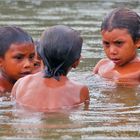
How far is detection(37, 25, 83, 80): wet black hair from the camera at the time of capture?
674 cm

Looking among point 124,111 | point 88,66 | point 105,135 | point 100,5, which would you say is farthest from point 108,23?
point 100,5

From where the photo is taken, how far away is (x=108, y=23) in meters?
8.55

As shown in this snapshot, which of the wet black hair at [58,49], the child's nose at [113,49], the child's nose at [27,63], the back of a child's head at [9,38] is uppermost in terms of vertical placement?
the wet black hair at [58,49]

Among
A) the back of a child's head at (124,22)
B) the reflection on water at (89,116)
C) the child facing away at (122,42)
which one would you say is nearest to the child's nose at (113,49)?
the child facing away at (122,42)

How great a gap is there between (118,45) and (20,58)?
1.30 meters

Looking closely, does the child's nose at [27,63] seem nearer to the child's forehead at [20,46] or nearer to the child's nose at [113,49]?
the child's forehead at [20,46]

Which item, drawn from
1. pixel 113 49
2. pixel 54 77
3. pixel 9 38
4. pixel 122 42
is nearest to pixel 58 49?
pixel 54 77

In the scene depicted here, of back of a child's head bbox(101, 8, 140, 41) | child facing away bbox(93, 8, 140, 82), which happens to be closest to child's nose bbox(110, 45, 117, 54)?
child facing away bbox(93, 8, 140, 82)

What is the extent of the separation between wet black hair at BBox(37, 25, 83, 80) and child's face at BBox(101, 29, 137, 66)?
5.43 ft

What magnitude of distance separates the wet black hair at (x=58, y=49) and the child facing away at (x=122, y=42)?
168 cm

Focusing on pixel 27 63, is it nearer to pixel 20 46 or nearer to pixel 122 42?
pixel 20 46

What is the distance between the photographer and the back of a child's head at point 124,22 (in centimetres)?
855

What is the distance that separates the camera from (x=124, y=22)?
859 cm

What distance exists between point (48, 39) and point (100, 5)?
733cm
